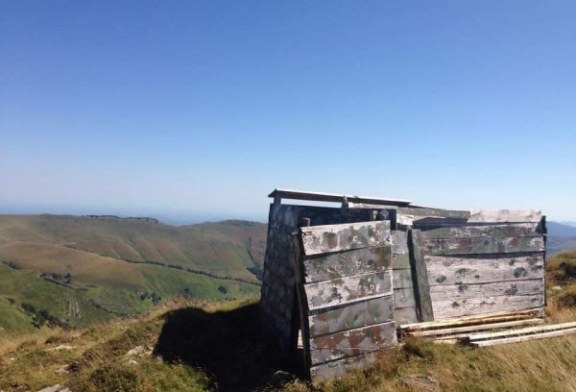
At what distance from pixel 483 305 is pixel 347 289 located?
170 inches

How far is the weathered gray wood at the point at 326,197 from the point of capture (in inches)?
437

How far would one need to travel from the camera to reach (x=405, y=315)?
29.2ft

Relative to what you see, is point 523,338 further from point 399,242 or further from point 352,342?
point 352,342

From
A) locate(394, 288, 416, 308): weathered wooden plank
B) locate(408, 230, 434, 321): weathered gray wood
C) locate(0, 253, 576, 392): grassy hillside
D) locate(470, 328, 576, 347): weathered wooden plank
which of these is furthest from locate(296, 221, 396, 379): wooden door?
locate(470, 328, 576, 347): weathered wooden plank


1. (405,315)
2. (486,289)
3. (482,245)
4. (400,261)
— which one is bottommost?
(405,315)

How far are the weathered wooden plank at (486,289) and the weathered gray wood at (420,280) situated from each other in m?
0.30

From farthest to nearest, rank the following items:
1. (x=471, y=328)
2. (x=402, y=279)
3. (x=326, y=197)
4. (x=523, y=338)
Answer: (x=326, y=197)
(x=402, y=279)
(x=471, y=328)
(x=523, y=338)

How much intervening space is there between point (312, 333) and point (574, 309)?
7.46 m

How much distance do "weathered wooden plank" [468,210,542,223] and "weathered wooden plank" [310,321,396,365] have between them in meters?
3.78

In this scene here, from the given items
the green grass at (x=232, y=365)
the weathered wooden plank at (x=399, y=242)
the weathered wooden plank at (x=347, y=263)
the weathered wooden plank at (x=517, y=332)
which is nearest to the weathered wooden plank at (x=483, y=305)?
the green grass at (x=232, y=365)

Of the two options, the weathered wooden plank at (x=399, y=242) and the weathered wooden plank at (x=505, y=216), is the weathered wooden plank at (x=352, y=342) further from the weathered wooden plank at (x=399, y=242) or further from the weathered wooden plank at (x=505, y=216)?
the weathered wooden plank at (x=505, y=216)

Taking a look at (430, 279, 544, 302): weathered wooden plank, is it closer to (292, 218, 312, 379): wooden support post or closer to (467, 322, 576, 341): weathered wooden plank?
(467, 322, 576, 341): weathered wooden plank

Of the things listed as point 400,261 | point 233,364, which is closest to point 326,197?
point 400,261

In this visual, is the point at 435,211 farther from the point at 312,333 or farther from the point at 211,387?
the point at 211,387
